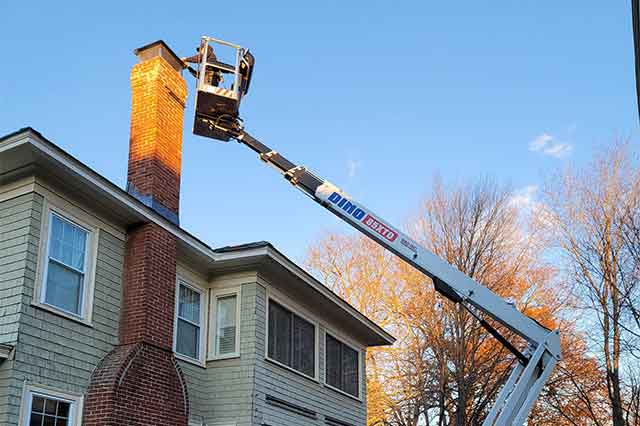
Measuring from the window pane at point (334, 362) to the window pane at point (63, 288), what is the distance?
23.3ft

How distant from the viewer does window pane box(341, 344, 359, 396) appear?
16766 millimetres

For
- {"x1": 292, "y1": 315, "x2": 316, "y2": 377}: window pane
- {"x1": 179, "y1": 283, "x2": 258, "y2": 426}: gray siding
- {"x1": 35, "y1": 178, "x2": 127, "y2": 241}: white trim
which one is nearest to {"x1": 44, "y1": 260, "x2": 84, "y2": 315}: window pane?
{"x1": 35, "y1": 178, "x2": 127, "y2": 241}: white trim

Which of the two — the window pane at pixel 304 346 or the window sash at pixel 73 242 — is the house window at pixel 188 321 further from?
the window sash at pixel 73 242

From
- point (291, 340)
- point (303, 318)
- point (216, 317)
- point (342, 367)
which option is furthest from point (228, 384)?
point (342, 367)

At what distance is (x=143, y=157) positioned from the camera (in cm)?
1221

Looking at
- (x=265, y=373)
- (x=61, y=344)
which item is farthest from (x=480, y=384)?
(x=61, y=344)

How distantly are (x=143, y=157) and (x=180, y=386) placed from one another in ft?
12.8

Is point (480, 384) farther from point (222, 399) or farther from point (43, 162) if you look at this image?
point (43, 162)

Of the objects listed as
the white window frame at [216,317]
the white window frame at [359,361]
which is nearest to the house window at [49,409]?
the white window frame at [216,317]

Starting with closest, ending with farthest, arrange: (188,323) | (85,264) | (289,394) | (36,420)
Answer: (36,420), (85,264), (188,323), (289,394)

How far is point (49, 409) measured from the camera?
9.27 m

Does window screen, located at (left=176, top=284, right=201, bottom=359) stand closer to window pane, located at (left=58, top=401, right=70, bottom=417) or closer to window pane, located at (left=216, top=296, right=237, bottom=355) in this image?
window pane, located at (left=216, top=296, right=237, bottom=355)

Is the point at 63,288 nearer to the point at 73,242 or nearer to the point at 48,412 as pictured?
the point at 73,242

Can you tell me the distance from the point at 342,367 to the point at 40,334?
28.8 feet
